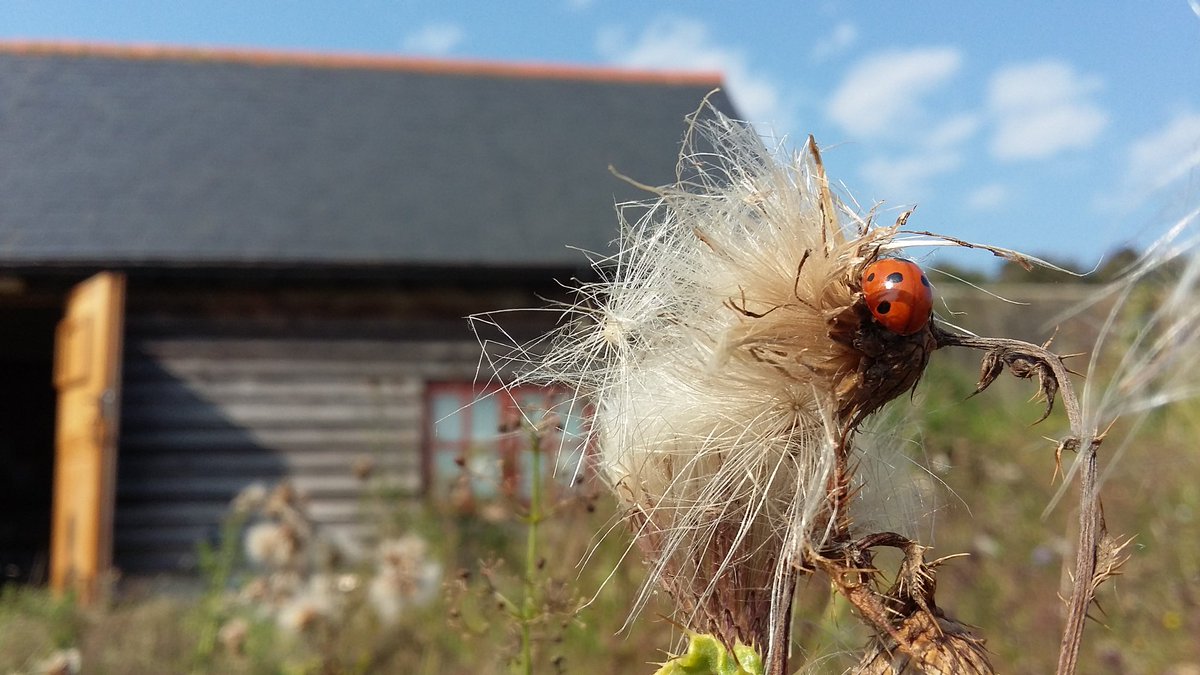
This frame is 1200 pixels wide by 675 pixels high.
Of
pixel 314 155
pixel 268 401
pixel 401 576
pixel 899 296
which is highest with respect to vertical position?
pixel 314 155

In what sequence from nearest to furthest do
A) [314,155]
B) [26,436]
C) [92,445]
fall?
1. [92,445]
2. [314,155]
3. [26,436]

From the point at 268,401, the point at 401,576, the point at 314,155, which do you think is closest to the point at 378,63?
the point at 314,155

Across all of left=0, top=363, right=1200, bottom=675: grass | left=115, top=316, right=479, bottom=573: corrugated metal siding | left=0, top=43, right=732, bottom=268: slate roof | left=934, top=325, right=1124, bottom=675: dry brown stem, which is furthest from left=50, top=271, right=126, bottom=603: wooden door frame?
left=934, top=325, right=1124, bottom=675: dry brown stem

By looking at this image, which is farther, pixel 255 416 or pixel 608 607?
pixel 255 416

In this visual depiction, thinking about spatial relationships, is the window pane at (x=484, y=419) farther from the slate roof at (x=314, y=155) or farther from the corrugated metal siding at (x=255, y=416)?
the slate roof at (x=314, y=155)

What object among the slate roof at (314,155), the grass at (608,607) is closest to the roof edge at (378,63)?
the slate roof at (314,155)

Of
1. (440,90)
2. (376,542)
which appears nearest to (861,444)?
(376,542)

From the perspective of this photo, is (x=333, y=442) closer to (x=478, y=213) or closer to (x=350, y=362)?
(x=350, y=362)

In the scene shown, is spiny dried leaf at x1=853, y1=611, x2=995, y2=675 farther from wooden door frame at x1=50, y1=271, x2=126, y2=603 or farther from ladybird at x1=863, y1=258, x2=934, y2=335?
wooden door frame at x1=50, y1=271, x2=126, y2=603

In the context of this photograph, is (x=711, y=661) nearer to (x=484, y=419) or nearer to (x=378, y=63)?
(x=484, y=419)
